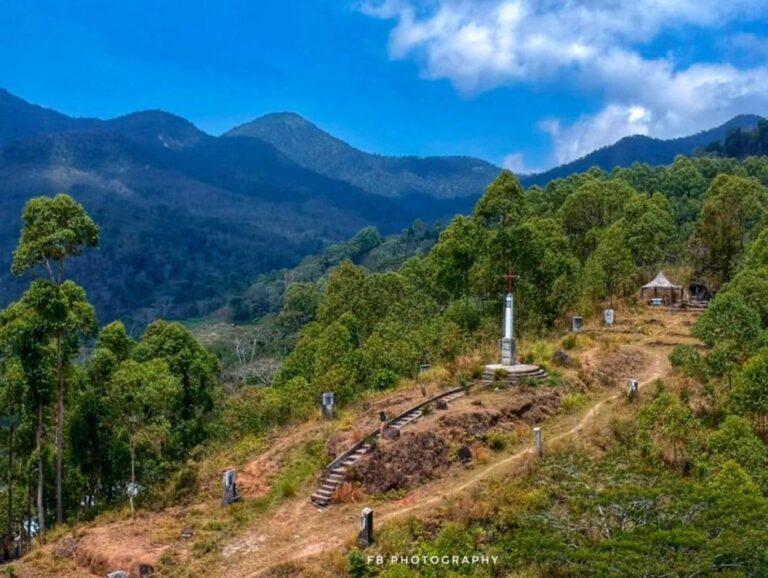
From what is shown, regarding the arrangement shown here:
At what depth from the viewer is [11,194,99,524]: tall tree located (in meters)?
20.6

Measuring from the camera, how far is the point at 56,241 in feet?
67.7

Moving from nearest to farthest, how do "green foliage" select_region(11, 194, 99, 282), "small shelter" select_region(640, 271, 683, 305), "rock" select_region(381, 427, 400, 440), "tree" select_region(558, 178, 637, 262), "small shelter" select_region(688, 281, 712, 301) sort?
"rock" select_region(381, 427, 400, 440)
"green foliage" select_region(11, 194, 99, 282)
"small shelter" select_region(640, 271, 683, 305)
"small shelter" select_region(688, 281, 712, 301)
"tree" select_region(558, 178, 637, 262)

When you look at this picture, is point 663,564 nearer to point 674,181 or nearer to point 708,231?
point 708,231

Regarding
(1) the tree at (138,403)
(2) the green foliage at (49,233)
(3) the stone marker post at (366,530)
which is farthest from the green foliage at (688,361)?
(2) the green foliage at (49,233)

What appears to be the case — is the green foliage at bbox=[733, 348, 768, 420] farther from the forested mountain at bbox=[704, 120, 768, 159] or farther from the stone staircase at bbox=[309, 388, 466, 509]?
the forested mountain at bbox=[704, 120, 768, 159]

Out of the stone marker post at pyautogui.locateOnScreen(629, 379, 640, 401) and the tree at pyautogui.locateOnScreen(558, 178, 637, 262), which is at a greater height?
the tree at pyautogui.locateOnScreen(558, 178, 637, 262)

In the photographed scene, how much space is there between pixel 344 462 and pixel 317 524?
8.55ft

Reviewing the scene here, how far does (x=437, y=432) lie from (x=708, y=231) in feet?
95.8

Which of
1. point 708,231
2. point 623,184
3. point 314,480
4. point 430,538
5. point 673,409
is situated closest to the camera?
point 430,538

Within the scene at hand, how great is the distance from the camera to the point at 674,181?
70.6 metres

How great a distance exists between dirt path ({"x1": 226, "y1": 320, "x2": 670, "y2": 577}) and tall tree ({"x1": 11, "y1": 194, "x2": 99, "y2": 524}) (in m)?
8.89

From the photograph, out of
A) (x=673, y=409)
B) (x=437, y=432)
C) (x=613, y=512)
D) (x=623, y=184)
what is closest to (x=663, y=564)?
(x=613, y=512)

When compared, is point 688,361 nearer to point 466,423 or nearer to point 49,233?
point 466,423

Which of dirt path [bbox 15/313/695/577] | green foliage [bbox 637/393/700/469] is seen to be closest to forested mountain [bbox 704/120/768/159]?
dirt path [bbox 15/313/695/577]
